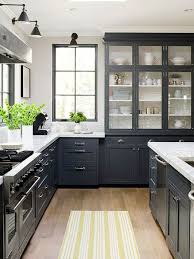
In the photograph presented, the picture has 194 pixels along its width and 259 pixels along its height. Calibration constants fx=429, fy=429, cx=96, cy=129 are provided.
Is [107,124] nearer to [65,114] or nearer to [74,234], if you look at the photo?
[65,114]

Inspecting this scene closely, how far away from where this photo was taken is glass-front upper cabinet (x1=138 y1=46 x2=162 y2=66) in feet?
22.4

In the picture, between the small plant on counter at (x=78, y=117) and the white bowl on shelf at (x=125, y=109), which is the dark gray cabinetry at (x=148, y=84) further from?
the small plant on counter at (x=78, y=117)

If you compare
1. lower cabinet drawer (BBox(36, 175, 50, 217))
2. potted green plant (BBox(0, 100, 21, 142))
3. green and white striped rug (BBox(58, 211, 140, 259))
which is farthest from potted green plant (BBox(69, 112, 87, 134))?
potted green plant (BBox(0, 100, 21, 142))

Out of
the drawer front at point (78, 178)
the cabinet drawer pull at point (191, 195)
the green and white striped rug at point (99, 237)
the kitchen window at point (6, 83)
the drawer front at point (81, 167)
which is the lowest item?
the green and white striped rug at point (99, 237)

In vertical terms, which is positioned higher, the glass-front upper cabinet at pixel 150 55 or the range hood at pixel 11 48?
the glass-front upper cabinet at pixel 150 55

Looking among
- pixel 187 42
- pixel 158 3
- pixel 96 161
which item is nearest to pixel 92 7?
pixel 158 3

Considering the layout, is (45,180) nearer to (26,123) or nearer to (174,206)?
(26,123)

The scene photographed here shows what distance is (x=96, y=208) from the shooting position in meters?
5.44

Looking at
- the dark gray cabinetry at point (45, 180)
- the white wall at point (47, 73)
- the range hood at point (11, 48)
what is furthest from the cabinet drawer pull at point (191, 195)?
the white wall at point (47, 73)

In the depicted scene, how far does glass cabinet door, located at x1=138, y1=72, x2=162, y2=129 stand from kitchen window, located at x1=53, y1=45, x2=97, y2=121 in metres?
0.91

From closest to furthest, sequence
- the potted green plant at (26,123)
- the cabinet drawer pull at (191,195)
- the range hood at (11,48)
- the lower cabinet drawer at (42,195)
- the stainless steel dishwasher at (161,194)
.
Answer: the cabinet drawer pull at (191,195), the range hood at (11,48), the stainless steel dishwasher at (161,194), the lower cabinet drawer at (42,195), the potted green plant at (26,123)

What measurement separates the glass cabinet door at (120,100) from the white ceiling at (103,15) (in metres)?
0.77

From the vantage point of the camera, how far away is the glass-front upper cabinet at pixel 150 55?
269 inches

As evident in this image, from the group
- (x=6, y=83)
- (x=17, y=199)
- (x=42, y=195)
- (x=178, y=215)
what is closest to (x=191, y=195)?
(x=178, y=215)
